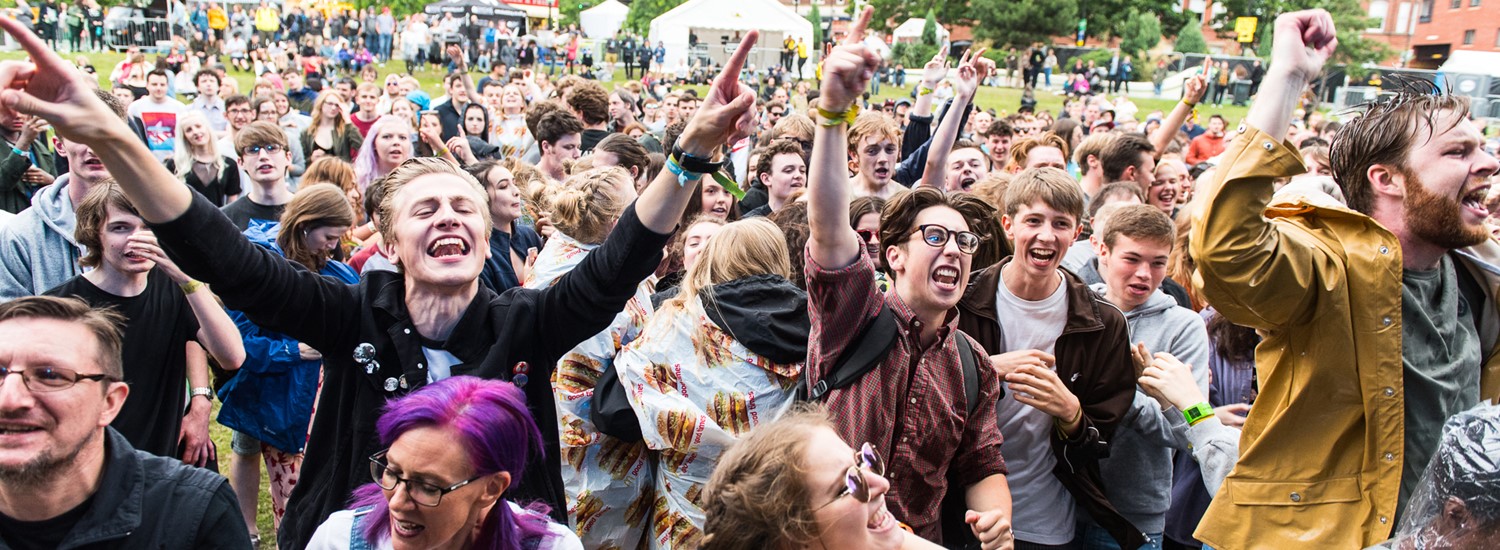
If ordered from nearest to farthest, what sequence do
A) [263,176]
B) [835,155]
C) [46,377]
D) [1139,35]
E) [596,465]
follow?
1. [46,377]
2. [835,155]
3. [596,465]
4. [263,176]
5. [1139,35]

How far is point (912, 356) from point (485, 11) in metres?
40.5

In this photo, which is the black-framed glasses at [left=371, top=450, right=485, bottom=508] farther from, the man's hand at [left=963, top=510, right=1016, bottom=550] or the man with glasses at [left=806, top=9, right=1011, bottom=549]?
the man's hand at [left=963, top=510, right=1016, bottom=550]

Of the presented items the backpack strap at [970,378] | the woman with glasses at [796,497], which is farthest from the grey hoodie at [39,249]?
the backpack strap at [970,378]

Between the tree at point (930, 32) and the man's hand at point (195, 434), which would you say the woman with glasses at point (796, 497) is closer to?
the man's hand at point (195, 434)

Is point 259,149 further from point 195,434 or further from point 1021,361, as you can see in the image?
point 1021,361

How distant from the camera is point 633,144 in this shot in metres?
6.45

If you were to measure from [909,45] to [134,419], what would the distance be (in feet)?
160

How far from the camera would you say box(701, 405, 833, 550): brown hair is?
207 centimetres

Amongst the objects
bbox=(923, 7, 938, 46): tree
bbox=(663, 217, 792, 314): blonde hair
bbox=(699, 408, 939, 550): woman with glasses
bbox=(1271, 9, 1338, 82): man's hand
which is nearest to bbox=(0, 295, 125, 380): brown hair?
bbox=(699, 408, 939, 550): woman with glasses

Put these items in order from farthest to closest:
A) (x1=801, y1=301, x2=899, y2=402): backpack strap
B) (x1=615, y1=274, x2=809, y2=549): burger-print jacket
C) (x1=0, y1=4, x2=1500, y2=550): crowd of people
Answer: (x1=615, y1=274, x2=809, y2=549): burger-print jacket < (x1=801, y1=301, x2=899, y2=402): backpack strap < (x1=0, y1=4, x2=1500, y2=550): crowd of people

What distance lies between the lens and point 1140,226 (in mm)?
3732

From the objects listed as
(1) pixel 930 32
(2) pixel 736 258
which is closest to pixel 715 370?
(2) pixel 736 258

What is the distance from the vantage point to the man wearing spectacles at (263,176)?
5773 millimetres

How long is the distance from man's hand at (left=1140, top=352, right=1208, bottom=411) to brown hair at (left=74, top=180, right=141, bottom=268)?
3.37 metres
